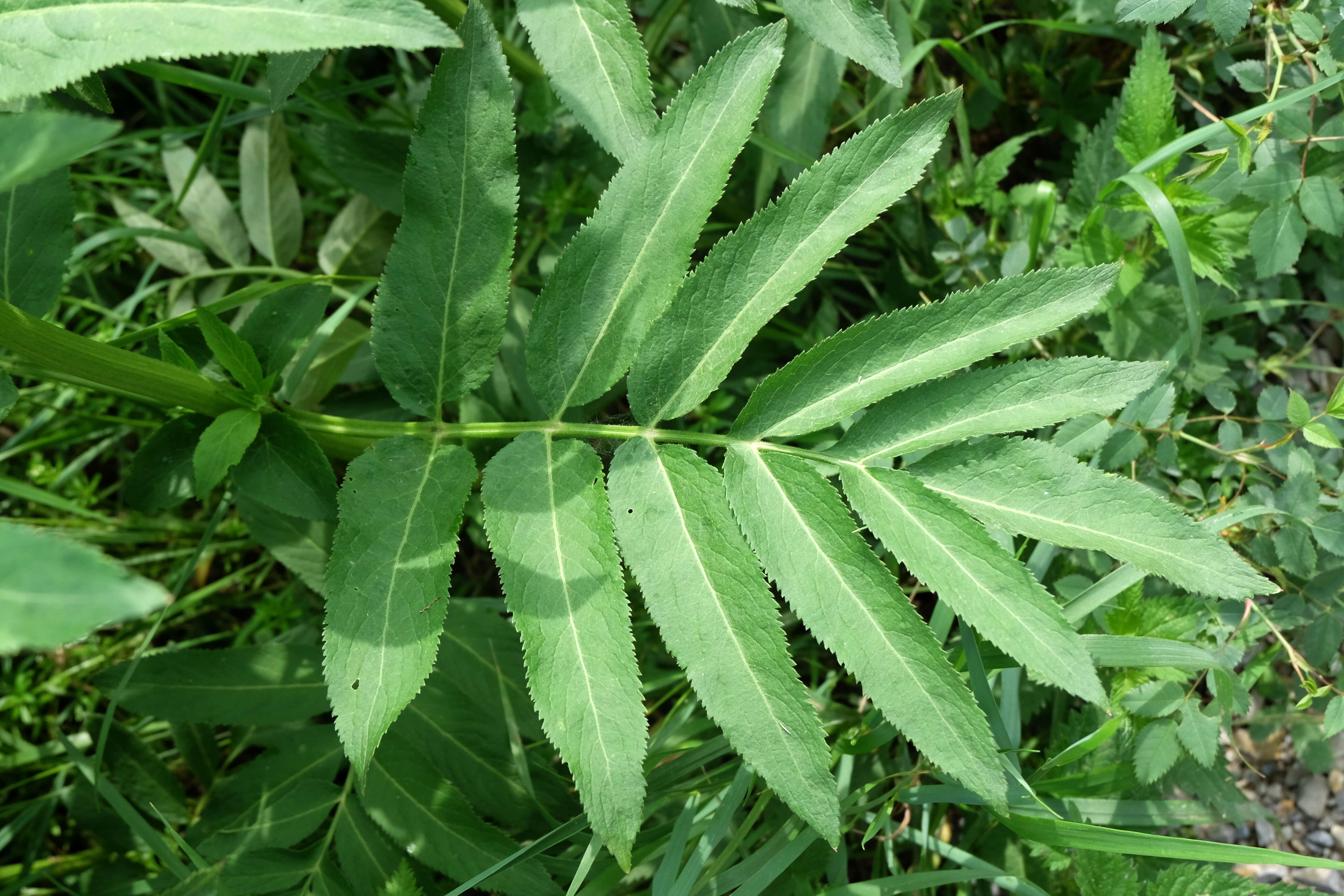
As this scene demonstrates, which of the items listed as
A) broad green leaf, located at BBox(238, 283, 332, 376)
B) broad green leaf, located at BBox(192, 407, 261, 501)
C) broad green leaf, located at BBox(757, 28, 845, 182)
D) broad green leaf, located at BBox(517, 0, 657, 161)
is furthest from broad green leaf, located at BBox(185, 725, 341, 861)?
broad green leaf, located at BBox(757, 28, 845, 182)

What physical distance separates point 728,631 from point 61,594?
101 cm

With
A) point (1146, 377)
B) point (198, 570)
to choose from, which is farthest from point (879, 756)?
point (198, 570)

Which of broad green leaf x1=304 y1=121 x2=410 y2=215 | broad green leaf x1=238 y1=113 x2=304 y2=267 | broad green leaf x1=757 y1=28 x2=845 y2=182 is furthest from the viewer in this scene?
broad green leaf x1=238 y1=113 x2=304 y2=267

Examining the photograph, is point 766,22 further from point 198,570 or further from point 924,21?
point 198,570

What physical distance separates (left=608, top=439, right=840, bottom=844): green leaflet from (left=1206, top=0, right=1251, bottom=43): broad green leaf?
4.81 feet

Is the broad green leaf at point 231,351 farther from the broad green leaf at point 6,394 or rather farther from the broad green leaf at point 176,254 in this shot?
the broad green leaf at point 176,254

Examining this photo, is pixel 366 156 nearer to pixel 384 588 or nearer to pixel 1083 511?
pixel 384 588

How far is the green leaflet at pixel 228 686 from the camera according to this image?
2.22 metres

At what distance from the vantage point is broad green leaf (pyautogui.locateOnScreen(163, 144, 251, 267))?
2730 millimetres

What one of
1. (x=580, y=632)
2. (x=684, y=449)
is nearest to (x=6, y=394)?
(x=580, y=632)

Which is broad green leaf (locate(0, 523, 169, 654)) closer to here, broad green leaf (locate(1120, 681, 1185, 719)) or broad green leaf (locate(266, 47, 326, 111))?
broad green leaf (locate(266, 47, 326, 111))

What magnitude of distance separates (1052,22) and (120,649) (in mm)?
3391

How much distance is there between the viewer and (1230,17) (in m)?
1.94

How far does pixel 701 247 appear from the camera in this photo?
300 cm
